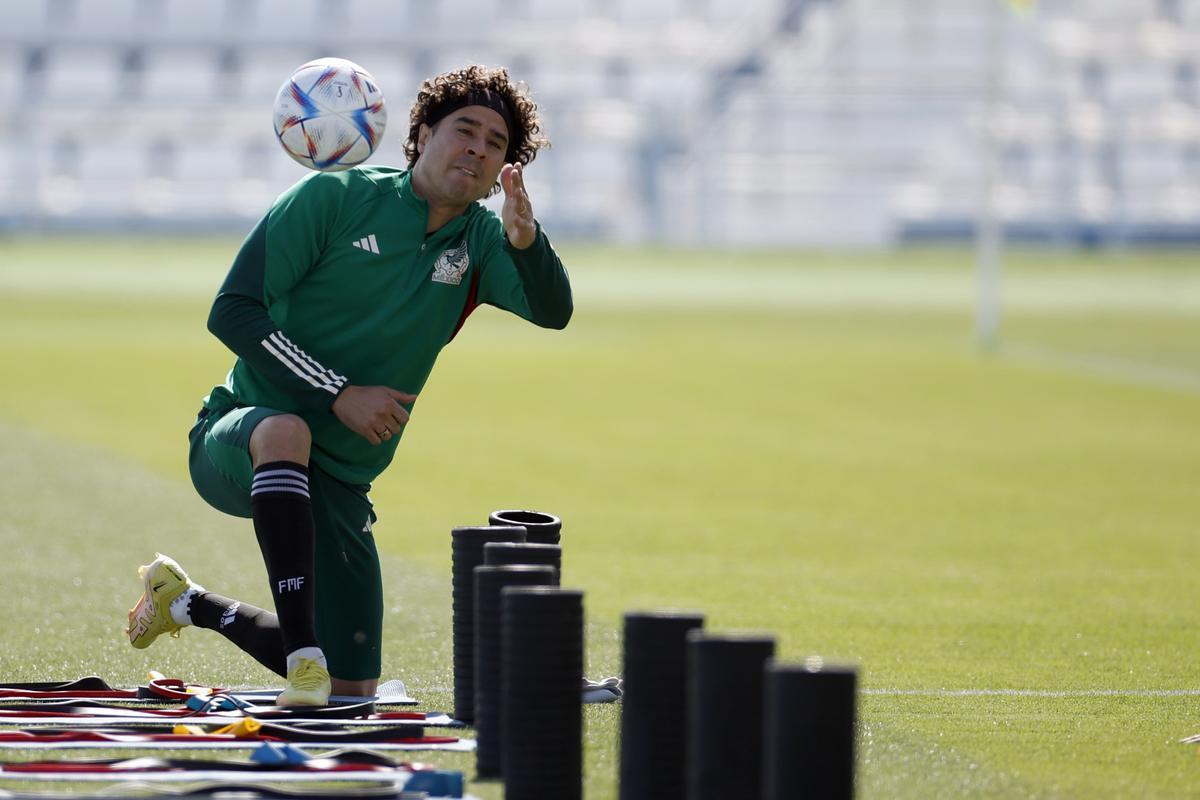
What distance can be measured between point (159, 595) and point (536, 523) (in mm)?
1191

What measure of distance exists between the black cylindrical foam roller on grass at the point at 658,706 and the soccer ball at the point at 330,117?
2.46 meters

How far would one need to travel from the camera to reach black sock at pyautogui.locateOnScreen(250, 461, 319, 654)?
4863mm

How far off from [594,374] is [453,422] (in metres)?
5.50

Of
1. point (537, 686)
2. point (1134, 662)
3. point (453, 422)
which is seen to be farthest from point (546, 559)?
point (453, 422)

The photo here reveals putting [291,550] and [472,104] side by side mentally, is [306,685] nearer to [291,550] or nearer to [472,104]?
[291,550]

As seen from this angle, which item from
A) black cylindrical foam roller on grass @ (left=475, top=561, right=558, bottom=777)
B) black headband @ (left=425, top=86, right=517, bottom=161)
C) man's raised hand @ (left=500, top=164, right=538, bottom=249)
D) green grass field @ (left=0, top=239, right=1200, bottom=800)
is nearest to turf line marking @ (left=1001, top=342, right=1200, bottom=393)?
green grass field @ (left=0, top=239, right=1200, bottom=800)

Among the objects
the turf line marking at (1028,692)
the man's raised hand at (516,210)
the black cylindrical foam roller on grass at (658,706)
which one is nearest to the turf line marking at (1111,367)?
the turf line marking at (1028,692)

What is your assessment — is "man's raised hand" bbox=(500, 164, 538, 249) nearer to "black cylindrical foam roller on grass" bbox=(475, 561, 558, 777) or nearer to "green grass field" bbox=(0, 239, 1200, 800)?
"black cylindrical foam roller on grass" bbox=(475, 561, 558, 777)

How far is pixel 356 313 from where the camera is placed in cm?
535

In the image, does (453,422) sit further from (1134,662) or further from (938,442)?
A: (1134,662)

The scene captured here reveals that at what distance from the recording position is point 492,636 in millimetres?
4227

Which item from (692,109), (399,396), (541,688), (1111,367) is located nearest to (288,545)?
(399,396)

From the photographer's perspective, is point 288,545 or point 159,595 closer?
point 288,545

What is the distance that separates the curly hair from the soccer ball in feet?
0.80
